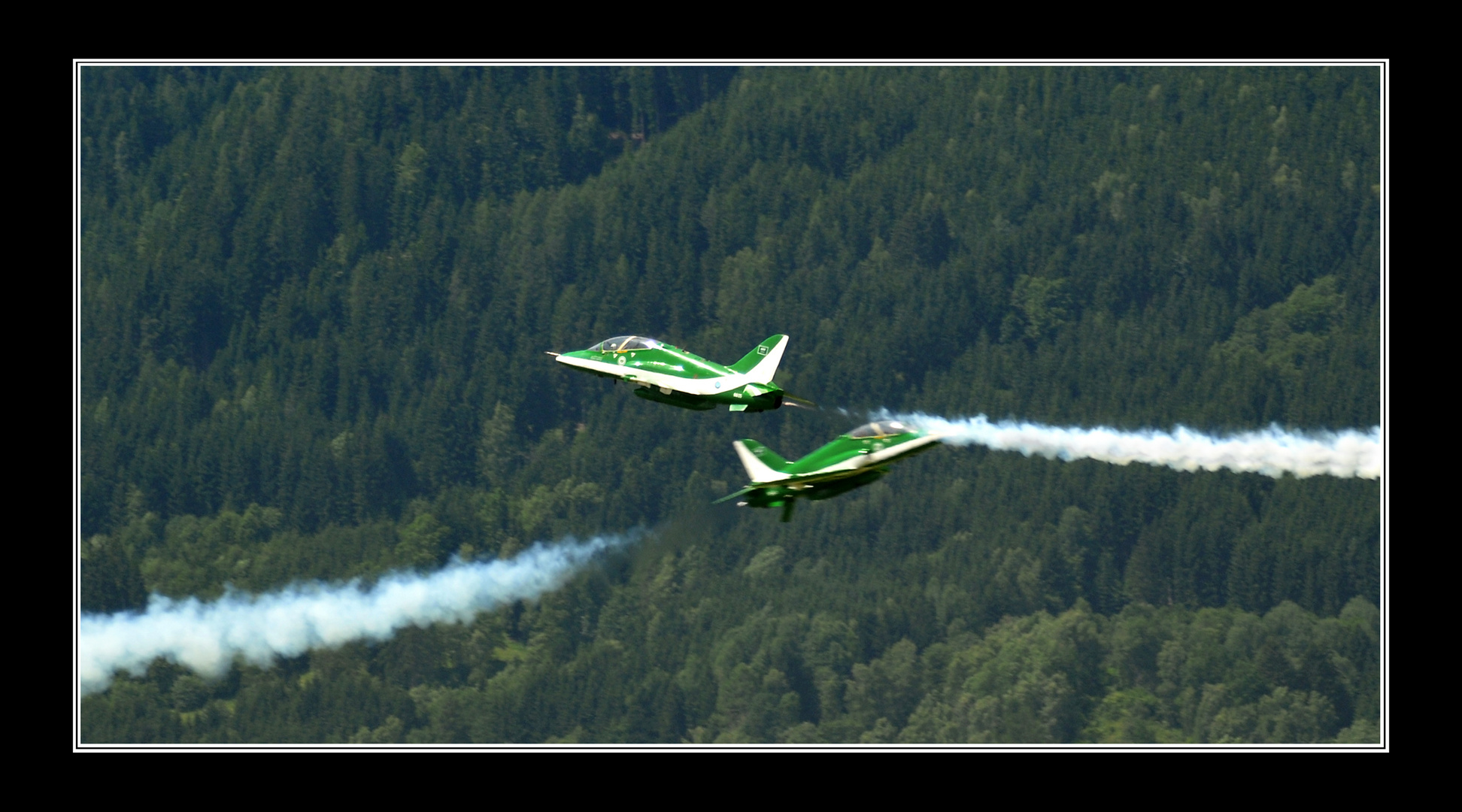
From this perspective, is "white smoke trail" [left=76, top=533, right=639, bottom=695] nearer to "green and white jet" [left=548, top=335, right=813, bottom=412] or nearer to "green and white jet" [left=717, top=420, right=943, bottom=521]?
"green and white jet" [left=548, top=335, right=813, bottom=412]

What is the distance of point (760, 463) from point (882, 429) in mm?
4584

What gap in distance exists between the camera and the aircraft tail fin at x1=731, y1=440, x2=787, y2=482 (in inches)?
3167

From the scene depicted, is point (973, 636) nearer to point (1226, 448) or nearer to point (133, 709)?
point (133, 709)

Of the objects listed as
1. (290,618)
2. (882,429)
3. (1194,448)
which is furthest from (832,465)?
(290,618)

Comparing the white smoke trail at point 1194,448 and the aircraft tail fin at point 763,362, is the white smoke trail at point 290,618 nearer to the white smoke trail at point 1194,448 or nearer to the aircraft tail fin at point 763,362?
the aircraft tail fin at point 763,362

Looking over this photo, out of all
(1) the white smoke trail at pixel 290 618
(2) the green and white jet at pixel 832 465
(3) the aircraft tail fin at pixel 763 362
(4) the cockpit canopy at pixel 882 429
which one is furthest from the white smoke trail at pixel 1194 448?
(1) the white smoke trail at pixel 290 618

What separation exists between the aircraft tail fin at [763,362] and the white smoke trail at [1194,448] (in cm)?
517

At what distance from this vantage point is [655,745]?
180 m

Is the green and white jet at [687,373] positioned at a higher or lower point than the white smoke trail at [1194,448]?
higher

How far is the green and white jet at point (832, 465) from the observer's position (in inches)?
3078

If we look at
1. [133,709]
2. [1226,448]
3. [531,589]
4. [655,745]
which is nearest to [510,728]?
[655,745]

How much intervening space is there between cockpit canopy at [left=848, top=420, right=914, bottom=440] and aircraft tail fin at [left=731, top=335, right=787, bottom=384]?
7.34m

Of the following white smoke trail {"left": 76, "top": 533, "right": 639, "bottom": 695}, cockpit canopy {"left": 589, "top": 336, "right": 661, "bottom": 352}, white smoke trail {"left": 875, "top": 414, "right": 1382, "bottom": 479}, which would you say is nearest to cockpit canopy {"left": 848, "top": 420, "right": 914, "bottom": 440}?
white smoke trail {"left": 875, "top": 414, "right": 1382, "bottom": 479}

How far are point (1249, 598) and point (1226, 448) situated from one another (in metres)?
110
